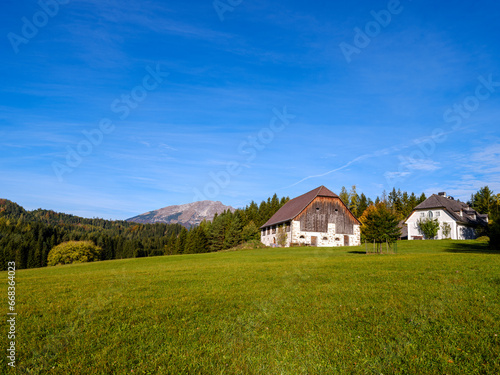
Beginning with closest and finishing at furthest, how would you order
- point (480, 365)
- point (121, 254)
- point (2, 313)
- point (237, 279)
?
1. point (480, 365)
2. point (2, 313)
3. point (237, 279)
4. point (121, 254)

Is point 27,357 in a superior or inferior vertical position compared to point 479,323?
inferior

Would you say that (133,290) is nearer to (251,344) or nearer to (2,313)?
(2,313)

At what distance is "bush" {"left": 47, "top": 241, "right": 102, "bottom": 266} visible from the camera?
68.9 metres

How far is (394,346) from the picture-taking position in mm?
5684

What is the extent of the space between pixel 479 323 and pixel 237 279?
29.6 ft

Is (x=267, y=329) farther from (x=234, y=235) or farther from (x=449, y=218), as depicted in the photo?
(x=234, y=235)

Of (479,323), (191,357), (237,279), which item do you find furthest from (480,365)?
(237,279)

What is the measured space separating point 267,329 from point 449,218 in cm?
6445

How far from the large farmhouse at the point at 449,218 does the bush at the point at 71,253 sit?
75669mm

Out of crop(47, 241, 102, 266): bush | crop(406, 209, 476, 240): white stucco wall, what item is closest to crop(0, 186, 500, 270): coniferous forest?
crop(406, 209, 476, 240): white stucco wall

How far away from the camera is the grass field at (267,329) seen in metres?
5.06

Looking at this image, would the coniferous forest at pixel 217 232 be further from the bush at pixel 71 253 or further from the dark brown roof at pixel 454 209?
the bush at pixel 71 253

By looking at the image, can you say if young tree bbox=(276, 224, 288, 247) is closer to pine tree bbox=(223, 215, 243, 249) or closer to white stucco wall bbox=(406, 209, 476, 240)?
pine tree bbox=(223, 215, 243, 249)

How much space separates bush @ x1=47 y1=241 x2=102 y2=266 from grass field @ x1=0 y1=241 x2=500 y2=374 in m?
68.7
